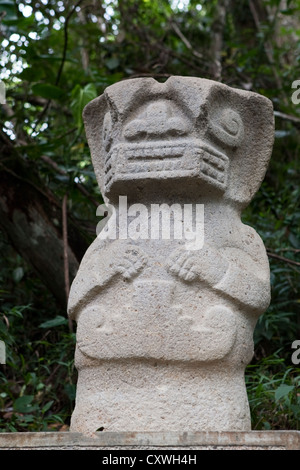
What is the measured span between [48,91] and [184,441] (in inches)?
128

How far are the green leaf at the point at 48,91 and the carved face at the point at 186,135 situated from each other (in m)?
1.67

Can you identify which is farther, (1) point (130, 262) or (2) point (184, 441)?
(1) point (130, 262)

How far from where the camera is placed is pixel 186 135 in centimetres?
299

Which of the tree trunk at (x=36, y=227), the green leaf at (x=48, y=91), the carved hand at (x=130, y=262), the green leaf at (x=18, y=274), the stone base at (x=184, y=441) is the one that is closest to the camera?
the stone base at (x=184, y=441)

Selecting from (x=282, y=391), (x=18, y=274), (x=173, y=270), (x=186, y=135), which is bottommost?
(x=282, y=391)

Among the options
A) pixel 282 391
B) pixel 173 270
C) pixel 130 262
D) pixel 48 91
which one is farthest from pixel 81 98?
pixel 282 391

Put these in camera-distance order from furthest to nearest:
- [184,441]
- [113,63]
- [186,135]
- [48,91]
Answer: [113,63]
[48,91]
[186,135]
[184,441]

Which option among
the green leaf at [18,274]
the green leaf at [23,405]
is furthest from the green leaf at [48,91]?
the green leaf at [23,405]

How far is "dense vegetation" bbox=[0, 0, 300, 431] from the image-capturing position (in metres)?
4.11

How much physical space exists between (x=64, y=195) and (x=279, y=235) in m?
1.58

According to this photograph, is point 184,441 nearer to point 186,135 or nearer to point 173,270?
point 173,270

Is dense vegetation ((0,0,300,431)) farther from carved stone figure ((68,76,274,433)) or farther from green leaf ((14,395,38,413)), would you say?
carved stone figure ((68,76,274,433))

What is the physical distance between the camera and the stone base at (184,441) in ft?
7.47

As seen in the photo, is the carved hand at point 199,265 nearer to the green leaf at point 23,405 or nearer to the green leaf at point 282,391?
the green leaf at point 282,391
